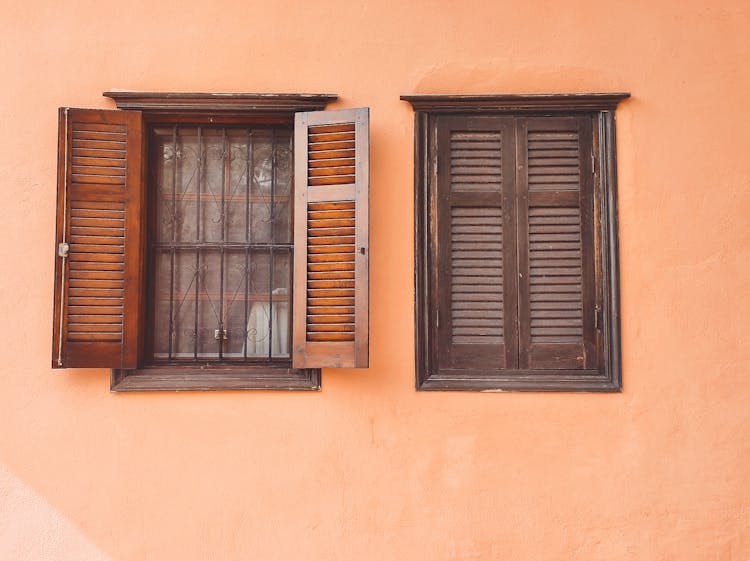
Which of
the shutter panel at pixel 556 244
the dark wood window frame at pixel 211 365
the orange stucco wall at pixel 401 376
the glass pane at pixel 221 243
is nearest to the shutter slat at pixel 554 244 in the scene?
the shutter panel at pixel 556 244

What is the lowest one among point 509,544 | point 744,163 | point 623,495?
point 509,544

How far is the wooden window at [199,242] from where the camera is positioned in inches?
A: 109

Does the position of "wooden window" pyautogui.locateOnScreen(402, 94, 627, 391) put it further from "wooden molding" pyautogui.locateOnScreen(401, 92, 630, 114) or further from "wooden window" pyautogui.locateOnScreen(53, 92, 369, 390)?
"wooden window" pyautogui.locateOnScreen(53, 92, 369, 390)

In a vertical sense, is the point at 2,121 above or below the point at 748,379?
above

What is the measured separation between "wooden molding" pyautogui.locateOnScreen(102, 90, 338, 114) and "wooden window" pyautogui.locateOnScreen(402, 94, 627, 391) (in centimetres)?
53

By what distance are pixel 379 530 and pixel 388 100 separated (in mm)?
2095

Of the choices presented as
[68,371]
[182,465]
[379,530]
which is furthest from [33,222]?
[379,530]

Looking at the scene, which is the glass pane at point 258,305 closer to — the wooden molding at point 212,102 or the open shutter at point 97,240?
the open shutter at point 97,240

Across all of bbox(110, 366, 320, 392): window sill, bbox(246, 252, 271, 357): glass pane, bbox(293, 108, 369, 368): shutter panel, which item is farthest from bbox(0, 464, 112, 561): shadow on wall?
bbox(293, 108, 369, 368): shutter panel


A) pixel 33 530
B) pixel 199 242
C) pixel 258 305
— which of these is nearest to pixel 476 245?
pixel 258 305

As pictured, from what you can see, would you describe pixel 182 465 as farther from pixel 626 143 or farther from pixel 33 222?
pixel 626 143

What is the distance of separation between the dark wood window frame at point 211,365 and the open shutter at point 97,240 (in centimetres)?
10

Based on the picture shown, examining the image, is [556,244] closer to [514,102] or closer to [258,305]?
[514,102]

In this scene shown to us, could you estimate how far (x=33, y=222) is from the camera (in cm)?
290
